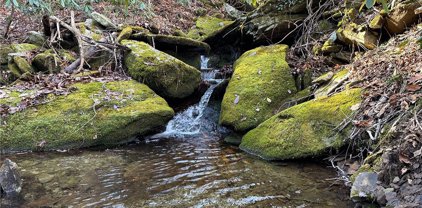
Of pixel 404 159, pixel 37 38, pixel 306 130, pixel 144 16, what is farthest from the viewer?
pixel 144 16

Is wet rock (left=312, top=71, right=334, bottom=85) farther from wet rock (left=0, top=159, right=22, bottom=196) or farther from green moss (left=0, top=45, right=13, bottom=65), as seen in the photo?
green moss (left=0, top=45, right=13, bottom=65)

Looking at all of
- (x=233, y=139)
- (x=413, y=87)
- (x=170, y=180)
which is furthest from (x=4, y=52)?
(x=413, y=87)

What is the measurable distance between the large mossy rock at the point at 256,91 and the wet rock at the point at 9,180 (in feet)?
12.2

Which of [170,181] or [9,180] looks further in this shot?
[170,181]

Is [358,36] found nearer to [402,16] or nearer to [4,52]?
[402,16]

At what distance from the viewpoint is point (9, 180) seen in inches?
172

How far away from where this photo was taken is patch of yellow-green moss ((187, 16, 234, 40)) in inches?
440

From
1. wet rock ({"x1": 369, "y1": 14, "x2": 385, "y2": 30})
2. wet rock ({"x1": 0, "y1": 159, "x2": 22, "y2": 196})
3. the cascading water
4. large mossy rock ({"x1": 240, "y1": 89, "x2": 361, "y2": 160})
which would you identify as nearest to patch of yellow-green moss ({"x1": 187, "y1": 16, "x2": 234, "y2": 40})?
the cascading water

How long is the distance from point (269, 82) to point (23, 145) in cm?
484

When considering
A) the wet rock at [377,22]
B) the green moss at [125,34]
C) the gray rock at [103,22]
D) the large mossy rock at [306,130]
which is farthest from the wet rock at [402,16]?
the gray rock at [103,22]

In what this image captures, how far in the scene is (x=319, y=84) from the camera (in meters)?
6.77

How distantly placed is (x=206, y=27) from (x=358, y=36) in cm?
594

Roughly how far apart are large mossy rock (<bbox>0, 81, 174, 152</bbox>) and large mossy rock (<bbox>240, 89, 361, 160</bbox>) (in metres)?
2.18

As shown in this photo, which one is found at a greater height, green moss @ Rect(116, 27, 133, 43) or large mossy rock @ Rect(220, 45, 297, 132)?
green moss @ Rect(116, 27, 133, 43)
